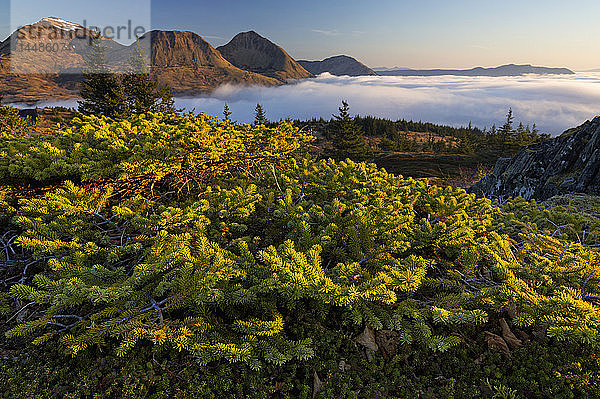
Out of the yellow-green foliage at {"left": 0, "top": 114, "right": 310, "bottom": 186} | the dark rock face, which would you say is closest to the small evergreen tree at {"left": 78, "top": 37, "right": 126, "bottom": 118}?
the yellow-green foliage at {"left": 0, "top": 114, "right": 310, "bottom": 186}

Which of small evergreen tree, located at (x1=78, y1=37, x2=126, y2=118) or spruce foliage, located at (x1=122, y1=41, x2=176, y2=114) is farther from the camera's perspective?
small evergreen tree, located at (x1=78, y1=37, x2=126, y2=118)

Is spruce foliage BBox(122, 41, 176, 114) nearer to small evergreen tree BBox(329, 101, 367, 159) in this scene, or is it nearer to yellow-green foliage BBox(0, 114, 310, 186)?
small evergreen tree BBox(329, 101, 367, 159)

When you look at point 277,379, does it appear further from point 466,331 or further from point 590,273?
point 590,273

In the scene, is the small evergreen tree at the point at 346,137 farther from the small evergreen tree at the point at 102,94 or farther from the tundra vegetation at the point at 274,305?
the tundra vegetation at the point at 274,305

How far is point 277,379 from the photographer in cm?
237

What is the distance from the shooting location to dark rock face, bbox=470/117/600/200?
10516 mm

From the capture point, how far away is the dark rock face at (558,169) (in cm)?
1052

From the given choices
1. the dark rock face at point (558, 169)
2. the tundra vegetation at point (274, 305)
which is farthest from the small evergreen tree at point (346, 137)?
the tundra vegetation at point (274, 305)

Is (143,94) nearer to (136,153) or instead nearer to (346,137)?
(346,137)

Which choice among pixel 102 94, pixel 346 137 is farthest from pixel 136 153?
pixel 102 94

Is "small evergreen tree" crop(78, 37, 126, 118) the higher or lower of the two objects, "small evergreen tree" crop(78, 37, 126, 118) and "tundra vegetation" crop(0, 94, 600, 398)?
the higher

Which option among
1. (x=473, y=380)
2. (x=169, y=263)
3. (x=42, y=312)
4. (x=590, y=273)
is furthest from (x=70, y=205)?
(x=590, y=273)

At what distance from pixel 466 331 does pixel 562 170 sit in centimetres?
1474

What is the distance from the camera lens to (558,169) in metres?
13.3
